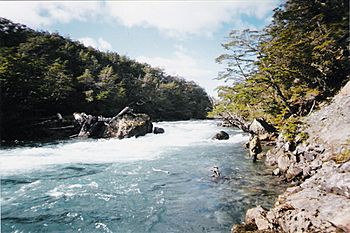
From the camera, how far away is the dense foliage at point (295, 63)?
10609mm

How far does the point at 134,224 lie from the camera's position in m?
5.68

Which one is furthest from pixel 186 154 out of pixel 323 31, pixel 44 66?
pixel 44 66

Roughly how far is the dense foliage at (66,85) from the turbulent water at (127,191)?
7574mm

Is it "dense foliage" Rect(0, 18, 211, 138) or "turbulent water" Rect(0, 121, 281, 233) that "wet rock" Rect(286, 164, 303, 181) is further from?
"dense foliage" Rect(0, 18, 211, 138)

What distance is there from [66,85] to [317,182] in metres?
21.6

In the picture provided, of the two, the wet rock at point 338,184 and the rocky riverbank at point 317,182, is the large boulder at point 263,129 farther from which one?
the wet rock at point 338,184

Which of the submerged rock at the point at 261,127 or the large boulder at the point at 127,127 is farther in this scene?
the large boulder at the point at 127,127

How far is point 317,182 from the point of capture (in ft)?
18.9

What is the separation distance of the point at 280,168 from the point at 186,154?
17.9 feet

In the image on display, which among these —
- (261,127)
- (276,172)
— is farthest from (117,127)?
(276,172)

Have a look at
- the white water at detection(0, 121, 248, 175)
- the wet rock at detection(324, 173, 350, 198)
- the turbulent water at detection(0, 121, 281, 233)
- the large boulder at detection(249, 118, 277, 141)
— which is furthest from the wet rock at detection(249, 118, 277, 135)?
the wet rock at detection(324, 173, 350, 198)

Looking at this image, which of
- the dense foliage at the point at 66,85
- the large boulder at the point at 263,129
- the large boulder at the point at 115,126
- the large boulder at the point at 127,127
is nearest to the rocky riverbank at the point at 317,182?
the large boulder at the point at 263,129

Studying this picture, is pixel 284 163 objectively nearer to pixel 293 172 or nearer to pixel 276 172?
pixel 276 172

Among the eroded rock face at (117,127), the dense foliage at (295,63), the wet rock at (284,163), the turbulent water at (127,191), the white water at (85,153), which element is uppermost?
the dense foliage at (295,63)
